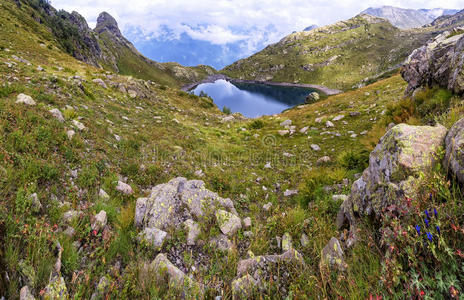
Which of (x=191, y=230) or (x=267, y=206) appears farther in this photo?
(x=267, y=206)

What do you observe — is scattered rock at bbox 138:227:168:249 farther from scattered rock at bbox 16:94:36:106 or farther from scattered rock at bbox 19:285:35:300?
scattered rock at bbox 16:94:36:106

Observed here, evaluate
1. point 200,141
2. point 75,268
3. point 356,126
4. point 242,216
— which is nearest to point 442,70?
point 356,126

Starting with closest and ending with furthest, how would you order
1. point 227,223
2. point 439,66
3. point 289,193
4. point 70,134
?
point 227,223, point 70,134, point 289,193, point 439,66

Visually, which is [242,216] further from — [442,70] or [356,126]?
[356,126]

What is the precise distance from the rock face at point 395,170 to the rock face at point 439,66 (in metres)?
5.16

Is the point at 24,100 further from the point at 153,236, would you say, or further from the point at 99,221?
the point at 153,236

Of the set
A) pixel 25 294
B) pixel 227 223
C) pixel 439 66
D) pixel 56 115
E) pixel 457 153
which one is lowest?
pixel 227 223

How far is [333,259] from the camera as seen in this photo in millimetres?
3428

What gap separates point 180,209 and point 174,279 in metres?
2.15

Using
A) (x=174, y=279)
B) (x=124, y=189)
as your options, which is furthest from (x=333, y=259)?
(x=124, y=189)

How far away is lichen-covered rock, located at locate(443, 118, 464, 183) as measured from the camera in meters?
3.02

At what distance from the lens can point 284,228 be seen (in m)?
5.03

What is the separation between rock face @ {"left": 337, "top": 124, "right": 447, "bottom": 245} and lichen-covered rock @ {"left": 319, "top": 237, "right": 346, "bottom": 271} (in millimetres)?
369

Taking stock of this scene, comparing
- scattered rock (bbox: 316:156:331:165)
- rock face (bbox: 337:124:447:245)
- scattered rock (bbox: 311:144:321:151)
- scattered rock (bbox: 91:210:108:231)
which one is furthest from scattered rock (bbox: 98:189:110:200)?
scattered rock (bbox: 311:144:321:151)
